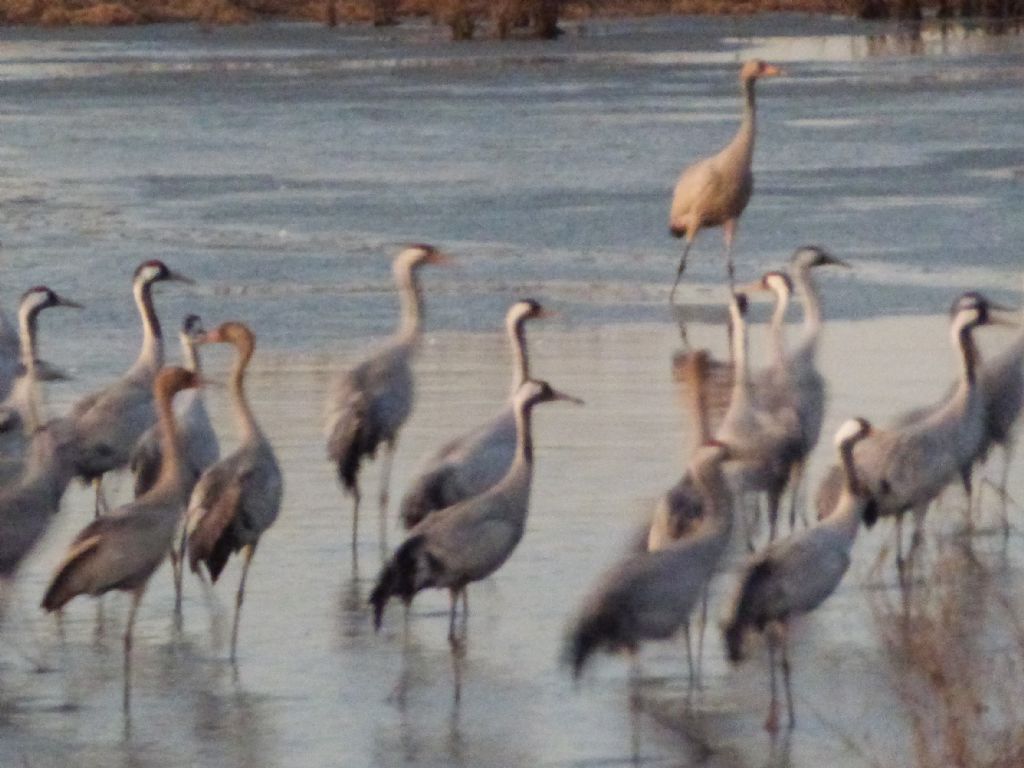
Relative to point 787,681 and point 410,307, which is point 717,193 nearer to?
point 410,307

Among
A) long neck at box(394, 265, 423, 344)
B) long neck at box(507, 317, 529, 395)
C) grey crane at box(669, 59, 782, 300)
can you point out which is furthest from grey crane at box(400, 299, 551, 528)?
grey crane at box(669, 59, 782, 300)

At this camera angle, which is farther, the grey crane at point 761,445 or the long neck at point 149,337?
the long neck at point 149,337

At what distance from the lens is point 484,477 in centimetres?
919

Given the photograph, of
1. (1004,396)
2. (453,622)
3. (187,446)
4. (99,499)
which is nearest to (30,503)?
(187,446)

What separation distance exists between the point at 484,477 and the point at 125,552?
156cm

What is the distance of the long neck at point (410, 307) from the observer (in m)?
11.0

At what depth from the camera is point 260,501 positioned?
28.6 feet

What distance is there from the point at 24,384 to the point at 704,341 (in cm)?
551

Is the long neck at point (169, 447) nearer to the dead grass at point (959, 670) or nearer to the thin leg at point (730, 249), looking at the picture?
the dead grass at point (959, 670)

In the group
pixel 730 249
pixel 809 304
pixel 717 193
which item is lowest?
pixel 730 249

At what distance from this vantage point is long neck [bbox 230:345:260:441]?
352 inches

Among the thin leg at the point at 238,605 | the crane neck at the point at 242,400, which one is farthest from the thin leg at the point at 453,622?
the crane neck at the point at 242,400

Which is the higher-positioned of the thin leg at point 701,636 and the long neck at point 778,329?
the long neck at point 778,329

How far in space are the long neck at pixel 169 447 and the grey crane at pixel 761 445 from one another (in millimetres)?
1877
